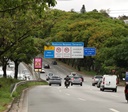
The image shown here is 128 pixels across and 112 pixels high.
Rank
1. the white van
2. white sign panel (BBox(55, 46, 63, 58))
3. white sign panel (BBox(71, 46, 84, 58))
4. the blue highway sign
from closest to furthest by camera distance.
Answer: the white van < white sign panel (BBox(55, 46, 63, 58)) < white sign panel (BBox(71, 46, 84, 58)) < the blue highway sign

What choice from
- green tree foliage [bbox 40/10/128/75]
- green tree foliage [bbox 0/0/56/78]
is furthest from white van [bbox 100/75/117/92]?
green tree foliage [bbox 40/10/128/75]

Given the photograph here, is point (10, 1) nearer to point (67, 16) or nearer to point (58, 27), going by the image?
point (58, 27)

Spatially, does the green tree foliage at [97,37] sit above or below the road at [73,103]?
above

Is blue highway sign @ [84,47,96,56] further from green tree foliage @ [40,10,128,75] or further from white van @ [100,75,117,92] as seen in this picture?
white van @ [100,75,117,92]

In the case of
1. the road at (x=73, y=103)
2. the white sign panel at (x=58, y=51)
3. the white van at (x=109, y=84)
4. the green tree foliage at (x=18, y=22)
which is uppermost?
the white sign panel at (x=58, y=51)

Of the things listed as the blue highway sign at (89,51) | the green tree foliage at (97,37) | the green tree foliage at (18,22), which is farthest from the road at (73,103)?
the green tree foliage at (97,37)

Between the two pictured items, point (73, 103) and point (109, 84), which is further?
point (109, 84)

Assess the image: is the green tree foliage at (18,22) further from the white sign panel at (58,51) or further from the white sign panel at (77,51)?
the white sign panel at (77,51)

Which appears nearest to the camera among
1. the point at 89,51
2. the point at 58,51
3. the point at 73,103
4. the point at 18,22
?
the point at 73,103

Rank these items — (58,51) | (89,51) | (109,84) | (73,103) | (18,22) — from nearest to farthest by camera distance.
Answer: (73,103) < (18,22) < (109,84) < (58,51) < (89,51)

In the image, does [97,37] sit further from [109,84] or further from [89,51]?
[109,84]

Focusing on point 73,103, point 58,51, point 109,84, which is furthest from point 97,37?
point 73,103

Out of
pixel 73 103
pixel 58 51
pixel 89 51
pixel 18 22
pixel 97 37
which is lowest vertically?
pixel 73 103

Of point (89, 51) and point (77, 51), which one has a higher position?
point (89, 51)
